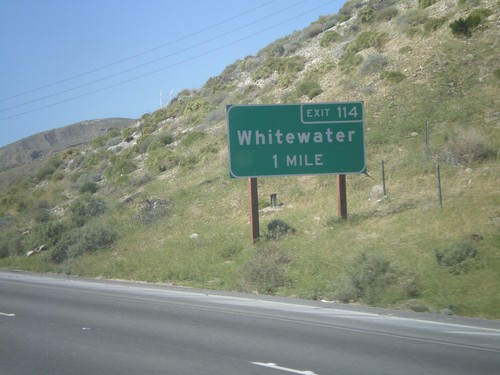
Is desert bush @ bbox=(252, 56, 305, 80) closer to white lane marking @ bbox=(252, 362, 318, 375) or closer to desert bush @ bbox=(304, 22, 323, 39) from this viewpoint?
desert bush @ bbox=(304, 22, 323, 39)

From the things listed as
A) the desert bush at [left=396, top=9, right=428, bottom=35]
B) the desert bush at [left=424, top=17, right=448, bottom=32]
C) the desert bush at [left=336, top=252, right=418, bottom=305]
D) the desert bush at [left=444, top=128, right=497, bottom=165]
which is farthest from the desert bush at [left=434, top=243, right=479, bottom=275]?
the desert bush at [left=396, top=9, right=428, bottom=35]

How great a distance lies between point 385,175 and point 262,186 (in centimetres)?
727

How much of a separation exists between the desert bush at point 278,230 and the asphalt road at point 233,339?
7.32m

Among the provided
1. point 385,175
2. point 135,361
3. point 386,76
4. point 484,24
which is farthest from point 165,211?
point 135,361

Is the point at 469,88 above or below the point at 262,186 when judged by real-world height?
above

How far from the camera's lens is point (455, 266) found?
1606 centimetres

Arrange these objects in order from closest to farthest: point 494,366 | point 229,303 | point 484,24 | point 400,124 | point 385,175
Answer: point 494,366 < point 229,303 < point 385,175 < point 400,124 < point 484,24

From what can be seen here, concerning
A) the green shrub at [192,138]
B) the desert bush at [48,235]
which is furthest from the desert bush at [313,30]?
the desert bush at [48,235]

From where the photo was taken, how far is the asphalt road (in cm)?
893

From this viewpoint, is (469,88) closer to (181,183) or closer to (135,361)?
(181,183)

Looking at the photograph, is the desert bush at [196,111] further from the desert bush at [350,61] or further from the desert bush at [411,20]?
the desert bush at [411,20]

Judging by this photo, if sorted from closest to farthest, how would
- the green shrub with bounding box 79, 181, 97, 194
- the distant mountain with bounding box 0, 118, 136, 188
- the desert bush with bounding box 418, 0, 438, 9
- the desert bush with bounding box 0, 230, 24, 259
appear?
the desert bush with bounding box 0, 230, 24, 259
the desert bush with bounding box 418, 0, 438, 9
the green shrub with bounding box 79, 181, 97, 194
the distant mountain with bounding box 0, 118, 136, 188

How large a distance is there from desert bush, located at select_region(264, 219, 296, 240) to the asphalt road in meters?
7.32

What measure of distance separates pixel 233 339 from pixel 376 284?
17.4 ft
